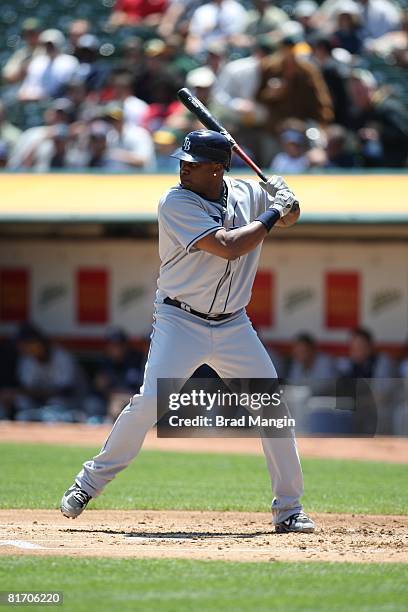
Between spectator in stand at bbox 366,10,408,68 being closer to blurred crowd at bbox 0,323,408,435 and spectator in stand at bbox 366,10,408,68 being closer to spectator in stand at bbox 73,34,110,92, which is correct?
spectator in stand at bbox 73,34,110,92

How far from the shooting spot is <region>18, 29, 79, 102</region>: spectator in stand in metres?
14.3

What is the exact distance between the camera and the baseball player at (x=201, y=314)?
5496 mm

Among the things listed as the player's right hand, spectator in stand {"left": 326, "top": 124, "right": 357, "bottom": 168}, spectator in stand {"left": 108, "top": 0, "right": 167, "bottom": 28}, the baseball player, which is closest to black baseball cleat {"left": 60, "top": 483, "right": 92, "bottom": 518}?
the baseball player

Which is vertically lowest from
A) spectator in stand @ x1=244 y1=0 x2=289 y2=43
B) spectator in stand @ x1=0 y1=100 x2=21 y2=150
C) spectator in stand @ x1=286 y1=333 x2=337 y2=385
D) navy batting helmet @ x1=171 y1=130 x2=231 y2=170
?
spectator in stand @ x1=286 y1=333 x2=337 y2=385

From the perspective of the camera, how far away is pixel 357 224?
11.7 meters

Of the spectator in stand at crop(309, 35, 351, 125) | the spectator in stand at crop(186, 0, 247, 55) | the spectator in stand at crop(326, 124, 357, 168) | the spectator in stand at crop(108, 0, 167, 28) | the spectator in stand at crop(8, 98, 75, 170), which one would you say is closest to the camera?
the spectator in stand at crop(326, 124, 357, 168)

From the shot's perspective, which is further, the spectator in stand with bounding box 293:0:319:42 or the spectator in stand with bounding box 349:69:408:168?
the spectator in stand with bounding box 293:0:319:42

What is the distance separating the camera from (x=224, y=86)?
12789 mm

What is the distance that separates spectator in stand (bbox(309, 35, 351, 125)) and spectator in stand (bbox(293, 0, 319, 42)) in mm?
671

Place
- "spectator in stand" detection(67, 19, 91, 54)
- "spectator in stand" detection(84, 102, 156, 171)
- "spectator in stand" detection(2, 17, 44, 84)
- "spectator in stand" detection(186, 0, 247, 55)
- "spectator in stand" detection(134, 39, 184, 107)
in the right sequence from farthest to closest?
"spectator in stand" detection(2, 17, 44, 84)
"spectator in stand" detection(67, 19, 91, 54)
"spectator in stand" detection(186, 0, 247, 55)
"spectator in stand" detection(134, 39, 184, 107)
"spectator in stand" detection(84, 102, 156, 171)

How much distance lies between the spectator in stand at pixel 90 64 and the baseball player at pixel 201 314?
862 centimetres

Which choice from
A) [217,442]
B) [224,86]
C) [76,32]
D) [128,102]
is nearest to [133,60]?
[128,102]

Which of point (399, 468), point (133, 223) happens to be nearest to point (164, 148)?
point (133, 223)

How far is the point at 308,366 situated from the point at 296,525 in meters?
5.97
